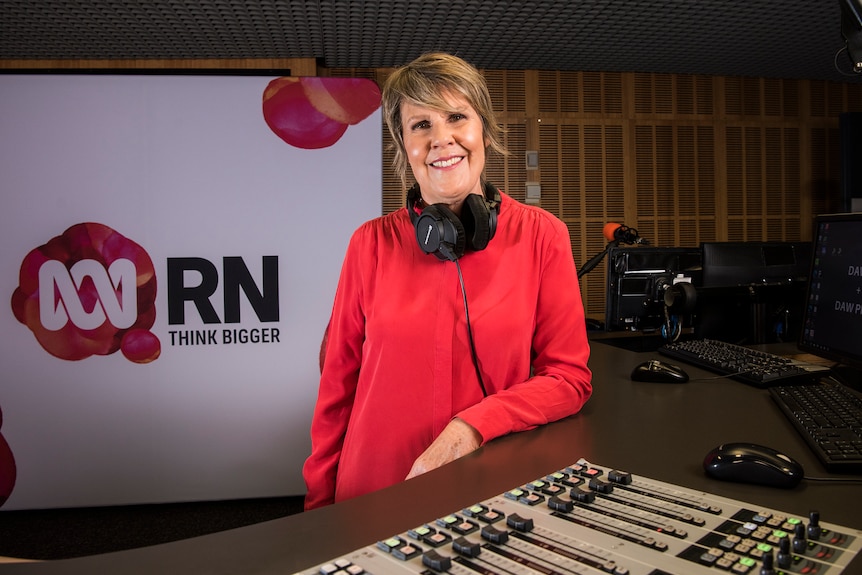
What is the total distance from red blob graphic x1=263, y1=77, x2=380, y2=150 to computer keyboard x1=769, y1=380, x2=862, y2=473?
7.66 feet

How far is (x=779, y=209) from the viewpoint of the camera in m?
6.15

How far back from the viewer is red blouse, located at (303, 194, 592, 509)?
1291 mm

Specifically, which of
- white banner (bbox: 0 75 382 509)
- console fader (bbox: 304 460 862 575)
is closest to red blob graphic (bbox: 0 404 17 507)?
white banner (bbox: 0 75 382 509)

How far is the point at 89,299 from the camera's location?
2.98 m

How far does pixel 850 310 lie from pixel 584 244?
447 cm

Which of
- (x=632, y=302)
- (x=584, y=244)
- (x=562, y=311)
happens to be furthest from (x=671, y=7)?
(x=562, y=311)

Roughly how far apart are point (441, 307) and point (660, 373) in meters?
0.64

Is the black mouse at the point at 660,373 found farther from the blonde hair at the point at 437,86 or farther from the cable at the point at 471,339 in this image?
the blonde hair at the point at 437,86

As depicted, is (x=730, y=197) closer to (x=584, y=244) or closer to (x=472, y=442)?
(x=584, y=244)

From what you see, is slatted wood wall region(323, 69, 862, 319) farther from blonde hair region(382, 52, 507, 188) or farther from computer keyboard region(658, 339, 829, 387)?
blonde hair region(382, 52, 507, 188)

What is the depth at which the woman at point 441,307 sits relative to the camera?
129 centimetres

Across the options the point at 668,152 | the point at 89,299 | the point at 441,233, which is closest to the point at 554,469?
the point at 441,233

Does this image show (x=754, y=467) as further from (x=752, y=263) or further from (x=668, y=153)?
(x=668, y=153)

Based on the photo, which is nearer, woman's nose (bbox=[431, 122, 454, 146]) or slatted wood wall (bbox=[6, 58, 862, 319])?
woman's nose (bbox=[431, 122, 454, 146])
